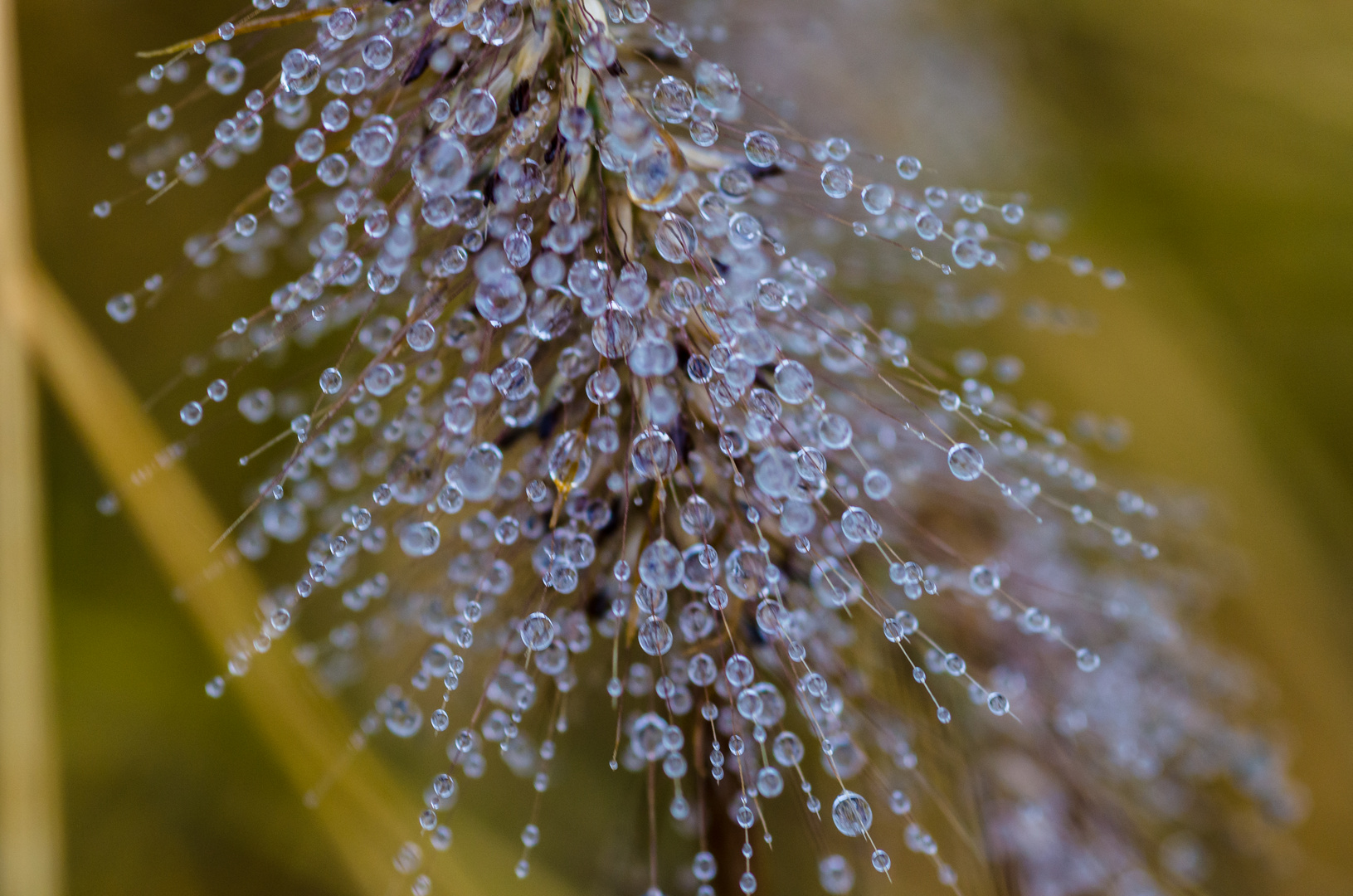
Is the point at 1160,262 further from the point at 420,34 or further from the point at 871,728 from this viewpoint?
the point at 420,34

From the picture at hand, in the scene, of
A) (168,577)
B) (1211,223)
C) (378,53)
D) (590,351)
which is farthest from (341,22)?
(1211,223)

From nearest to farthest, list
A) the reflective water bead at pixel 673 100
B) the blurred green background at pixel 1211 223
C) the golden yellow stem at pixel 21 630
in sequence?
the reflective water bead at pixel 673 100 < the golden yellow stem at pixel 21 630 < the blurred green background at pixel 1211 223

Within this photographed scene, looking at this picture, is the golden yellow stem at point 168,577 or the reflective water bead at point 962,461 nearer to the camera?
the reflective water bead at point 962,461

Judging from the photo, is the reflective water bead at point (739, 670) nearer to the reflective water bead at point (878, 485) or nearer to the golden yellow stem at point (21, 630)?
the reflective water bead at point (878, 485)

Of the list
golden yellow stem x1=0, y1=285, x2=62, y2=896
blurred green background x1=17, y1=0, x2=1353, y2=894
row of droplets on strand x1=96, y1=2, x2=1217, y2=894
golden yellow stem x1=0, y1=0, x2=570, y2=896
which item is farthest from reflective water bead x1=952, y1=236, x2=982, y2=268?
golden yellow stem x1=0, y1=285, x2=62, y2=896

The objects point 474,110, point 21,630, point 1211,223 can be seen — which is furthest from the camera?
point 1211,223

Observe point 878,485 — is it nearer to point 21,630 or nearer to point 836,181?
point 836,181

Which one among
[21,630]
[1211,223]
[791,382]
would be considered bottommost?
[21,630]

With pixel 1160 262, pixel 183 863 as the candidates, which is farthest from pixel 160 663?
pixel 1160 262

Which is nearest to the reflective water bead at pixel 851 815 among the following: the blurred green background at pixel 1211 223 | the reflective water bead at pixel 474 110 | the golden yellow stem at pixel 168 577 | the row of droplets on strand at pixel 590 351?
the row of droplets on strand at pixel 590 351
